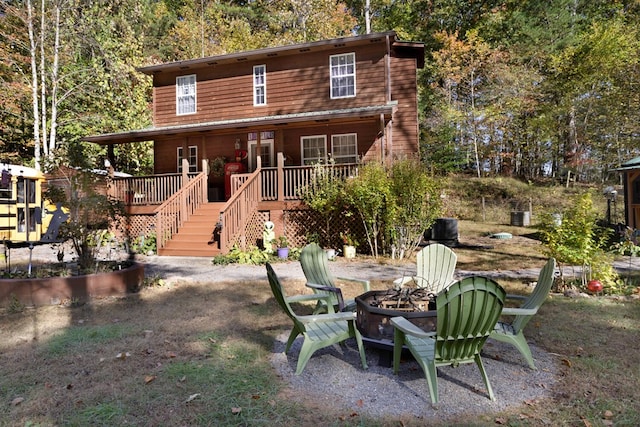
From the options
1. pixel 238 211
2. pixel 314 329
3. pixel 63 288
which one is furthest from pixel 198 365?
pixel 238 211

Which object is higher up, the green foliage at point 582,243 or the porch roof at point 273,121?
the porch roof at point 273,121

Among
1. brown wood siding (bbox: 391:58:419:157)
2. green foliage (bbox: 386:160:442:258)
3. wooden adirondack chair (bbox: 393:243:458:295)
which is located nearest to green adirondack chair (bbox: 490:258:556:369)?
wooden adirondack chair (bbox: 393:243:458:295)

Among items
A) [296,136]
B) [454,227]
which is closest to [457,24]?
[296,136]

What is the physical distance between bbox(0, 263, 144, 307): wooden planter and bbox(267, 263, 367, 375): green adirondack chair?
13.7 ft

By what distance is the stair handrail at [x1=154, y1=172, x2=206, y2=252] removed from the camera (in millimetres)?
11898

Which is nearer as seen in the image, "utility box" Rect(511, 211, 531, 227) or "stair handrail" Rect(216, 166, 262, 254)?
"stair handrail" Rect(216, 166, 262, 254)

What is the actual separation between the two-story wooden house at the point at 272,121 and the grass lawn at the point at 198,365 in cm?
647

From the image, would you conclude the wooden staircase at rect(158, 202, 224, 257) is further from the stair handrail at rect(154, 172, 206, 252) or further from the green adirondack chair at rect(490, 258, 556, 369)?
the green adirondack chair at rect(490, 258, 556, 369)

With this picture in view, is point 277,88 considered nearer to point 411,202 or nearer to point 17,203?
point 411,202

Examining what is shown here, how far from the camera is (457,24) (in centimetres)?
2844

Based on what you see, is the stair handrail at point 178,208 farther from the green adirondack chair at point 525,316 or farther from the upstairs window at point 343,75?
the green adirondack chair at point 525,316

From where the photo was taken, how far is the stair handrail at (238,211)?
11.1 metres

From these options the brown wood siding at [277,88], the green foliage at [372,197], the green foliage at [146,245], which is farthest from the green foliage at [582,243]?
the green foliage at [146,245]

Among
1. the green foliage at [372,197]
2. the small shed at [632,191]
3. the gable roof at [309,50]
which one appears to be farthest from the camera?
the gable roof at [309,50]
